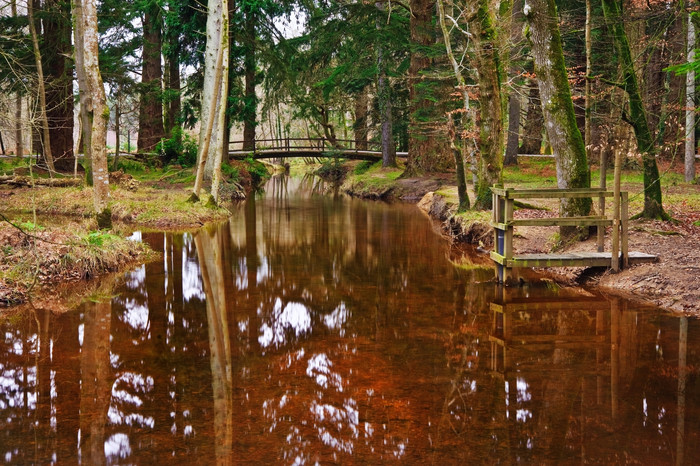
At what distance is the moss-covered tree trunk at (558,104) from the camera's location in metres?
11.7

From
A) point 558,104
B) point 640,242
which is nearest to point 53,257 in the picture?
point 558,104

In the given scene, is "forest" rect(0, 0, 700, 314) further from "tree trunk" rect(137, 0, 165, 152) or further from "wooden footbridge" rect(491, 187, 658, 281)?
"wooden footbridge" rect(491, 187, 658, 281)

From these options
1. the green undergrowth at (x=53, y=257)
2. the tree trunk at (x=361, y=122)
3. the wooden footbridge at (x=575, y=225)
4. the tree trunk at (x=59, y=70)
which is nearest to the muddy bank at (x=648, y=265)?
the wooden footbridge at (x=575, y=225)

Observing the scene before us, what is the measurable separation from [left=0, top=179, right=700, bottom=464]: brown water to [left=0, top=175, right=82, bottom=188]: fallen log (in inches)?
452

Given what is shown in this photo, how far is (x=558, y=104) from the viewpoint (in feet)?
38.6

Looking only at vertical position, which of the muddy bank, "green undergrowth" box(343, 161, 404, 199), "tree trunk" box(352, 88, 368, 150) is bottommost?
the muddy bank

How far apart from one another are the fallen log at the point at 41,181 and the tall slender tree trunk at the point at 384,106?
13.7 meters

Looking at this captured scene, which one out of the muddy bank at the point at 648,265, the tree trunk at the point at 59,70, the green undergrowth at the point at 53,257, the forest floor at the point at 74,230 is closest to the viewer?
the muddy bank at the point at 648,265

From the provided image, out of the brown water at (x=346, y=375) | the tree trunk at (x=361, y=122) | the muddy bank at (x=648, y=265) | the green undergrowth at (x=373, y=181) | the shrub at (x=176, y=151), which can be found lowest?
the brown water at (x=346, y=375)

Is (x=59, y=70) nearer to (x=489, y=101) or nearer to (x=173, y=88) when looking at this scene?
(x=173, y=88)

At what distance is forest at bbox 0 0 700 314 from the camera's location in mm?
14125

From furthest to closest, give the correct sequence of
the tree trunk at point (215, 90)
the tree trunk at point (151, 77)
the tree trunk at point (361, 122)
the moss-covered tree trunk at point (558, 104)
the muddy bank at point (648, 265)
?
the tree trunk at point (361, 122), the tree trunk at point (151, 77), the tree trunk at point (215, 90), the moss-covered tree trunk at point (558, 104), the muddy bank at point (648, 265)

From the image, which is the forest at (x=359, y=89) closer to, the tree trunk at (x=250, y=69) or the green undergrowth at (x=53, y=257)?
the tree trunk at (x=250, y=69)

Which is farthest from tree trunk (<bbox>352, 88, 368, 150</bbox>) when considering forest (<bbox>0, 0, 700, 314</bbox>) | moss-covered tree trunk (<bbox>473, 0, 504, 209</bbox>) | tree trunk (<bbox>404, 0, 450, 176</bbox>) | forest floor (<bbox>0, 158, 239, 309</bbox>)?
moss-covered tree trunk (<bbox>473, 0, 504, 209</bbox>)
